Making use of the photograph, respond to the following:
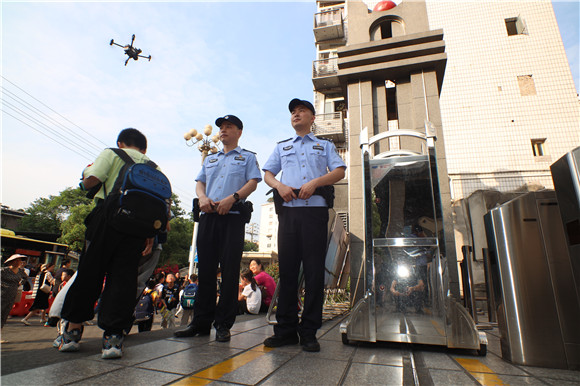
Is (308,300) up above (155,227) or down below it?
below

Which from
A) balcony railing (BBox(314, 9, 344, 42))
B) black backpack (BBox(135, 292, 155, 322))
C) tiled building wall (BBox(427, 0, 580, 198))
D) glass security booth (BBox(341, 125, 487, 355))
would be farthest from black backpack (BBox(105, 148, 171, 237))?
balcony railing (BBox(314, 9, 344, 42))

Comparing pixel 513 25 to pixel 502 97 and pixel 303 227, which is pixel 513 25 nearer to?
pixel 502 97

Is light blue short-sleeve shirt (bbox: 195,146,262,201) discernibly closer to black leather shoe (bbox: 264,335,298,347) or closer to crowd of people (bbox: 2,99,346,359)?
crowd of people (bbox: 2,99,346,359)

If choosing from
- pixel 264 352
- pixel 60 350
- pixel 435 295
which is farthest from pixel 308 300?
pixel 60 350

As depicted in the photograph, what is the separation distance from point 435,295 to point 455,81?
1481cm

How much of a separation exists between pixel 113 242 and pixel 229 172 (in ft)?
4.27

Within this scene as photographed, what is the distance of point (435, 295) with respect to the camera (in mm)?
2758

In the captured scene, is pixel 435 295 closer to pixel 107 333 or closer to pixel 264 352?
pixel 264 352

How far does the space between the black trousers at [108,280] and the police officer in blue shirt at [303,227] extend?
1.14 metres

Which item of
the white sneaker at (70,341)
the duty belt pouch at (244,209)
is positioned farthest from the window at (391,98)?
the white sneaker at (70,341)

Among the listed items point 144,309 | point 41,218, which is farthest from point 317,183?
point 41,218

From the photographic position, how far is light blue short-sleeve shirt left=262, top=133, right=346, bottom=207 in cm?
299

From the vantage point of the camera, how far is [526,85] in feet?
44.1

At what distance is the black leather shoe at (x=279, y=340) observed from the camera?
2.42 metres
